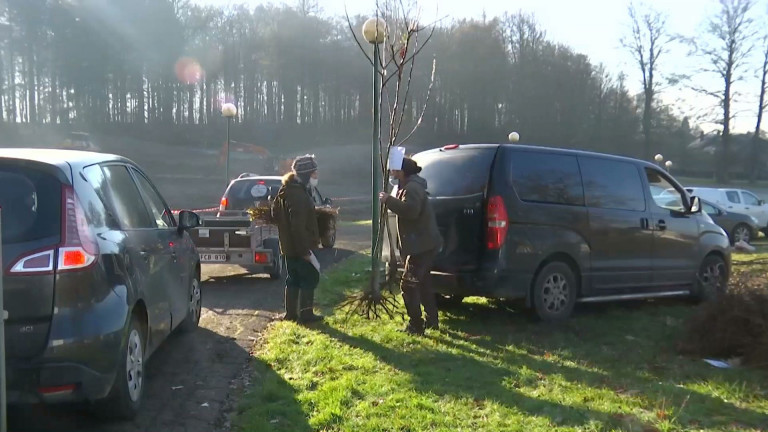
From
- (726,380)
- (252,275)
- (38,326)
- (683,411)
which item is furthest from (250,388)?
(252,275)

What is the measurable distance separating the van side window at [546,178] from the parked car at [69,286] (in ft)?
12.8

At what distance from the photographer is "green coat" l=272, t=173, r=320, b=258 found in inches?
290

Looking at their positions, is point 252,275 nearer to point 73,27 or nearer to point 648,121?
point 73,27

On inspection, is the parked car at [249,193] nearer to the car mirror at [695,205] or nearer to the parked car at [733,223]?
the car mirror at [695,205]

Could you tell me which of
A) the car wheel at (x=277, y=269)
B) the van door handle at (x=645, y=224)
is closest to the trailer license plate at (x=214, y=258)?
the car wheel at (x=277, y=269)

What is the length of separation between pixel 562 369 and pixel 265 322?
3.57 metres

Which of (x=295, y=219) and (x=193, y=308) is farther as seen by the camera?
(x=295, y=219)

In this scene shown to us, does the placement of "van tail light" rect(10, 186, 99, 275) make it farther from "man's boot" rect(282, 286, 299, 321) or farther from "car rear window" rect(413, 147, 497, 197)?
"car rear window" rect(413, 147, 497, 197)

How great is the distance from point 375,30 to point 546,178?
2.91 metres

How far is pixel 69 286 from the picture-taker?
3982mm

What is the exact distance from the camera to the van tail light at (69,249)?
3928 mm

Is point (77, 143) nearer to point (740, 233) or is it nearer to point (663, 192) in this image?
point (740, 233)

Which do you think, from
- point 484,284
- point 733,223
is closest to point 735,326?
point 484,284

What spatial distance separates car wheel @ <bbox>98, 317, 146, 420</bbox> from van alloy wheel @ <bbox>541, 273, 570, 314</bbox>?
13.4 feet
